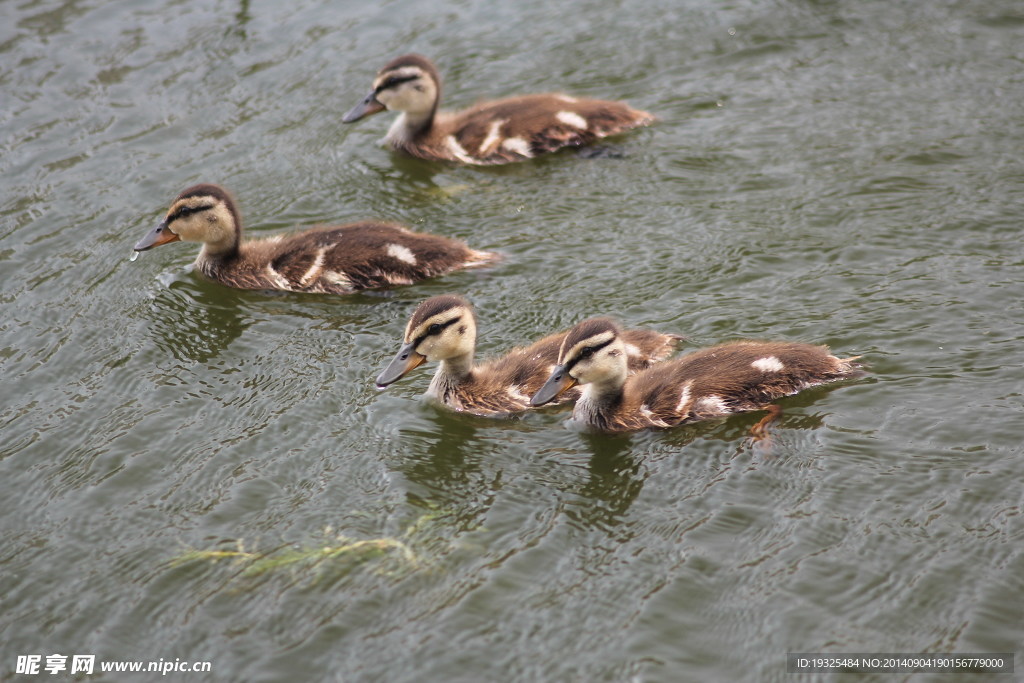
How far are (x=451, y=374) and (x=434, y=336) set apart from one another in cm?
27

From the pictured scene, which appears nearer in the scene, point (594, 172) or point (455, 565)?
point (455, 565)

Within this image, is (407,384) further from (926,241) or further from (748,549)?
(926,241)

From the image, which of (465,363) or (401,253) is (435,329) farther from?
(401,253)

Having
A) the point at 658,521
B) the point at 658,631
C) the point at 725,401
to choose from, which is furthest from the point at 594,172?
the point at 658,631

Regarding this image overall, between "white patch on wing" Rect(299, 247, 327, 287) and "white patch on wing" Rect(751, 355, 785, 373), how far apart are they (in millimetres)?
2488

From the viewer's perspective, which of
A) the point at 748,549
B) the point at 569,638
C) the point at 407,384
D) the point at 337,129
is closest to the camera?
the point at 569,638

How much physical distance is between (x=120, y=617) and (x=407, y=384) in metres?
1.91

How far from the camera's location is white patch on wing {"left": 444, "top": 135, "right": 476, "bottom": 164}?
7587mm

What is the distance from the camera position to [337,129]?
8.10m

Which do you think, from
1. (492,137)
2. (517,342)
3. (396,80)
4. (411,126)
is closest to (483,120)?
(492,137)

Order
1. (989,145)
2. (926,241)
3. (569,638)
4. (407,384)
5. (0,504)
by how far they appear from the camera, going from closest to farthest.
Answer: (569,638), (0,504), (407,384), (926,241), (989,145)

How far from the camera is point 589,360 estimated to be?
4961 millimetres

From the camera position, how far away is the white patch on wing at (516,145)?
24.5 feet

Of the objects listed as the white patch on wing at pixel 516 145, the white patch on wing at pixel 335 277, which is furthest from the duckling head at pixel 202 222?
the white patch on wing at pixel 516 145
